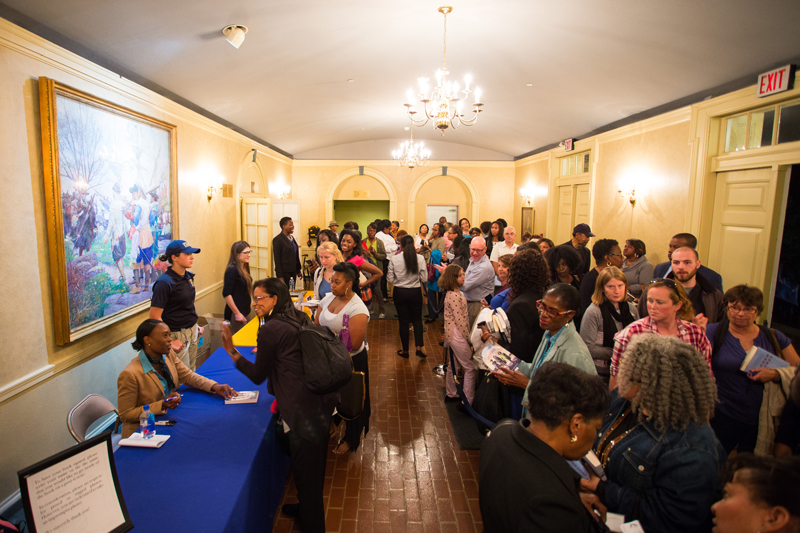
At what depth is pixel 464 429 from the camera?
411 cm

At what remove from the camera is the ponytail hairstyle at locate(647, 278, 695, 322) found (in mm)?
2570

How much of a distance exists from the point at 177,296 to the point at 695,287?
14.9 ft

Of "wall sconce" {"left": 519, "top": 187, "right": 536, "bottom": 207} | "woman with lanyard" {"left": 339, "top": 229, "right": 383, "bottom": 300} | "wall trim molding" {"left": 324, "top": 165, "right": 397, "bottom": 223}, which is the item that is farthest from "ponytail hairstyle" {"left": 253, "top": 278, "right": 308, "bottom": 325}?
"wall trim molding" {"left": 324, "top": 165, "right": 397, "bottom": 223}

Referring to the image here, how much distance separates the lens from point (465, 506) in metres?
3.06

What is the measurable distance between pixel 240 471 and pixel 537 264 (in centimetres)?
236

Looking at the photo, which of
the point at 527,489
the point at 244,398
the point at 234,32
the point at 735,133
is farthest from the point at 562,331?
the point at 735,133

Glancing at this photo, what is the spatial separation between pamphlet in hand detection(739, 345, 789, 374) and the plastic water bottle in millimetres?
3641

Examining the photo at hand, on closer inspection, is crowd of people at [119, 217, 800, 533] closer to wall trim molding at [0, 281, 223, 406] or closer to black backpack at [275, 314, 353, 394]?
black backpack at [275, 314, 353, 394]

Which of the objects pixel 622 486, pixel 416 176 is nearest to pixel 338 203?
pixel 416 176

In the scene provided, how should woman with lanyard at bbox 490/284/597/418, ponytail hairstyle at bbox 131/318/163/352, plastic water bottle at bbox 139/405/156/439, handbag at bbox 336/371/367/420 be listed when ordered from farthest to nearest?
handbag at bbox 336/371/367/420 < ponytail hairstyle at bbox 131/318/163/352 < plastic water bottle at bbox 139/405/156/439 < woman with lanyard at bbox 490/284/597/418

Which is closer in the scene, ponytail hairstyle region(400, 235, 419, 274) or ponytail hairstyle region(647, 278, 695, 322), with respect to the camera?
ponytail hairstyle region(647, 278, 695, 322)

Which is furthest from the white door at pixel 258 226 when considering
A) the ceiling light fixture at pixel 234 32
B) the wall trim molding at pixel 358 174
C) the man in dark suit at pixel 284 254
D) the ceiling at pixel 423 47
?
the wall trim molding at pixel 358 174

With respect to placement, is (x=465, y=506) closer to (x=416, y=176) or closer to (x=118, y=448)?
(x=118, y=448)

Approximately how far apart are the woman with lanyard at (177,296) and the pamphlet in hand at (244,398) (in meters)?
1.01
